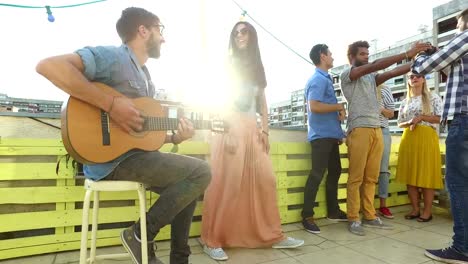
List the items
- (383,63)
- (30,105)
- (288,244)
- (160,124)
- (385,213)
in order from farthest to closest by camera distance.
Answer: (385,213), (30,105), (383,63), (288,244), (160,124)

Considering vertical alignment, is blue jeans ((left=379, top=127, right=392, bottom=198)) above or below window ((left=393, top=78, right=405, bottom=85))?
below

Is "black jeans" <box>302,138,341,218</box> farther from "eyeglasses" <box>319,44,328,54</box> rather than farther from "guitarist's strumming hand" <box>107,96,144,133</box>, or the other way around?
"guitarist's strumming hand" <box>107,96,144,133</box>

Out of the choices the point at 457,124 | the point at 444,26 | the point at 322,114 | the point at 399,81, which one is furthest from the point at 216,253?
the point at 399,81

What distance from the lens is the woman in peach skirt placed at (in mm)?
2133

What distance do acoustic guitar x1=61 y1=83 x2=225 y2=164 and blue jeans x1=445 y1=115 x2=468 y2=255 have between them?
1.90 metres

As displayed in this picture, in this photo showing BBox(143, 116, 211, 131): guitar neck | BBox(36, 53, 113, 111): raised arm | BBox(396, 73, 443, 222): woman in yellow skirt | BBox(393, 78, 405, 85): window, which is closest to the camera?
BBox(36, 53, 113, 111): raised arm

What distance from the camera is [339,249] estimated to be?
2207 millimetres

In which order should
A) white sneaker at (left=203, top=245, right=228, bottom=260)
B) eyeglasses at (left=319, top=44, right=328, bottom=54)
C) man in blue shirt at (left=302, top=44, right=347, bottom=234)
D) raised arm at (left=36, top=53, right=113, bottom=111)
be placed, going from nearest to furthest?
raised arm at (left=36, top=53, right=113, bottom=111), white sneaker at (left=203, top=245, right=228, bottom=260), man in blue shirt at (left=302, top=44, right=347, bottom=234), eyeglasses at (left=319, top=44, right=328, bottom=54)

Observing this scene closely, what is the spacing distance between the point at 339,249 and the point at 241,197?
87 cm

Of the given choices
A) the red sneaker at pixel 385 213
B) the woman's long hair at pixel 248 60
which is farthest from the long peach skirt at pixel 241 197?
the red sneaker at pixel 385 213

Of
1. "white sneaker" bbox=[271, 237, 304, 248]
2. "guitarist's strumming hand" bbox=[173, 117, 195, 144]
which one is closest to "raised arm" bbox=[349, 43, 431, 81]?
"white sneaker" bbox=[271, 237, 304, 248]

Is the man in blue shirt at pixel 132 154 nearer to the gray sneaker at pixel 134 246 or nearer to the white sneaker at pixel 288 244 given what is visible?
the gray sneaker at pixel 134 246

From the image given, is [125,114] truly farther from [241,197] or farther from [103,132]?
[241,197]

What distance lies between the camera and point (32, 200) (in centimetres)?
196
